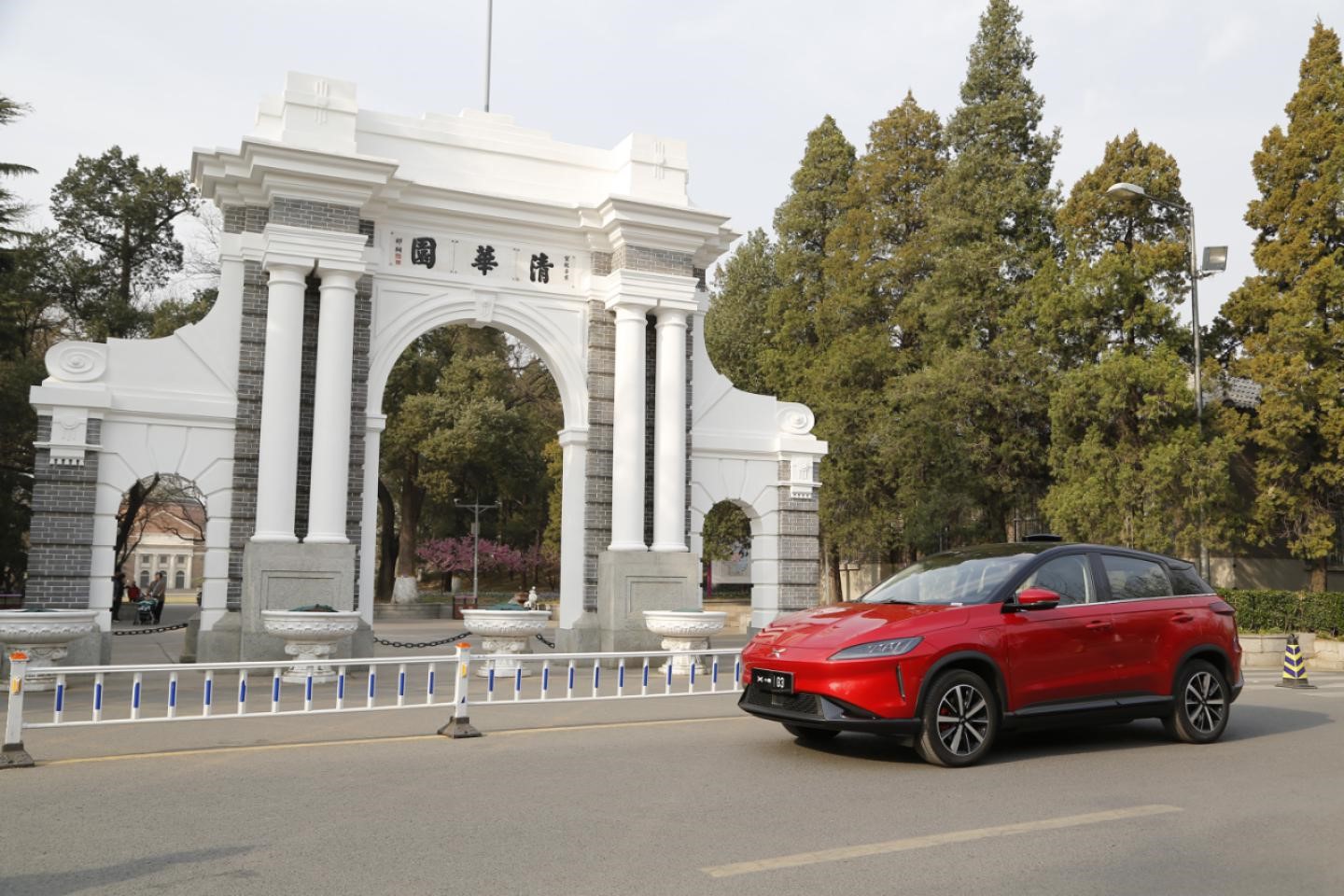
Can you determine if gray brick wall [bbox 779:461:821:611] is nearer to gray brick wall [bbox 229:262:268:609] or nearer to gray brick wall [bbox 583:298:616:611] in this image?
gray brick wall [bbox 583:298:616:611]

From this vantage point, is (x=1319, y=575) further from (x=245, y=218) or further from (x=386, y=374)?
(x=245, y=218)

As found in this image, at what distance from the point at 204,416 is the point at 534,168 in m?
6.22

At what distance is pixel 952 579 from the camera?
8469 millimetres

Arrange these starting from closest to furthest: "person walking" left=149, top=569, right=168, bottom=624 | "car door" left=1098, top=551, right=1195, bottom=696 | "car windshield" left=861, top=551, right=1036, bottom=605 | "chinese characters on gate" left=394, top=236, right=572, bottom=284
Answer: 1. "car windshield" left=861, top=551, right=1036, bottom=605
2. "car door" left=1098, top=551, right=1195, bottom=696
3. "chinese characters on gate" left=394, top=236, right=572, bottom=284
4. "person walking" left=149, top=569, right=168, bottom=624

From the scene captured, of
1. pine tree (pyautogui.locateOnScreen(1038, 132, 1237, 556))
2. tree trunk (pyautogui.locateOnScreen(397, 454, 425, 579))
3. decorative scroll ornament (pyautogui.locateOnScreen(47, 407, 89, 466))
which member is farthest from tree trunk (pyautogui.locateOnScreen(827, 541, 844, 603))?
decorative scroll ornament (pyautogui.locateOnScreen(47, 407, 89, 466))

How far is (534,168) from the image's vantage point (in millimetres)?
17453

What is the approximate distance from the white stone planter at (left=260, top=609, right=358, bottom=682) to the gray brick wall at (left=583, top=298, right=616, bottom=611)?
14.3 ft

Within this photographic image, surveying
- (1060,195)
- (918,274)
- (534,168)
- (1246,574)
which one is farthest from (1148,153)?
(534,168)

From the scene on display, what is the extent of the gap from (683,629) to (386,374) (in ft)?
19.0

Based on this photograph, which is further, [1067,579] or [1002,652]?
[1067,579]

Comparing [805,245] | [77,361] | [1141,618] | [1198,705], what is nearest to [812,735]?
[1141,618]

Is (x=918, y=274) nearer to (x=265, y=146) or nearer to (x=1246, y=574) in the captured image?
(x=1246, y=574)

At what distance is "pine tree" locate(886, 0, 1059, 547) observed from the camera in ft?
81.2

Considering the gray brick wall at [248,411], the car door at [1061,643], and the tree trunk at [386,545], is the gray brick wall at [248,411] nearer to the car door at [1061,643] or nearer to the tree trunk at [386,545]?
the car door at [1061,643]
